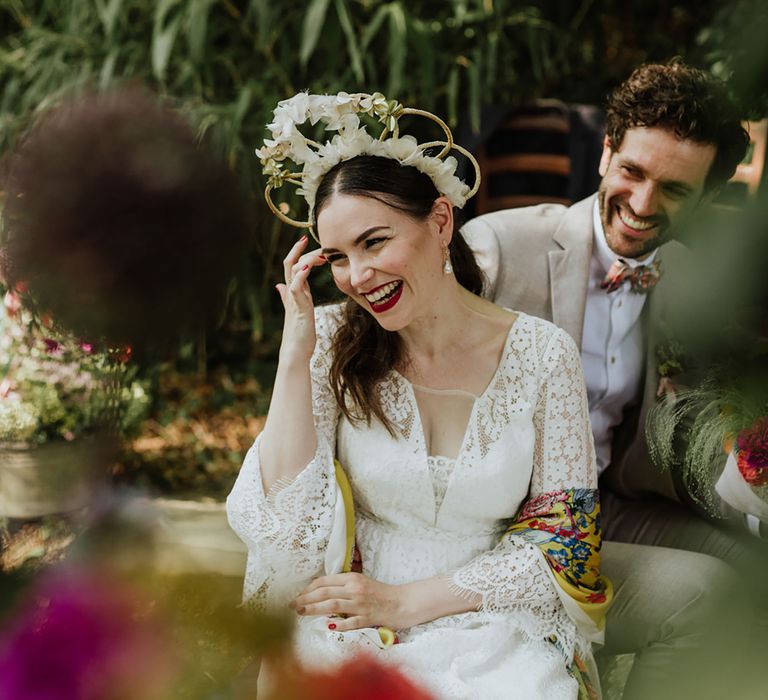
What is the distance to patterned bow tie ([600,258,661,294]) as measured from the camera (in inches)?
77.0

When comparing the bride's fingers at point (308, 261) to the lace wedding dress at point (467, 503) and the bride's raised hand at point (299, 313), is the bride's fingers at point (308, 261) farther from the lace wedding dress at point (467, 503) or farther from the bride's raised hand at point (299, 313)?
the lace wedding dress at point (467, 503)

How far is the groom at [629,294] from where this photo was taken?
70.2 inches

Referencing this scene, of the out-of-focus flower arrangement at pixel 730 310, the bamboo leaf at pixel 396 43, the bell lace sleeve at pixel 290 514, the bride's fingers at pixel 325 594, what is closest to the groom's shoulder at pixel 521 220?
the bell lace sleeve at pixel 290 514

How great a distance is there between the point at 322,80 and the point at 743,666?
3446 millimetres

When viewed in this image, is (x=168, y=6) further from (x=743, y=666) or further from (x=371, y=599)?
(x=743, y=666)

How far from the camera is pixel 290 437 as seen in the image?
1.54 metres

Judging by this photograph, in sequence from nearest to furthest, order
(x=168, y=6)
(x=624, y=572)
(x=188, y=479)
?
(x=188, y=479) → (x=624, y=572) → (x=168, y=6)

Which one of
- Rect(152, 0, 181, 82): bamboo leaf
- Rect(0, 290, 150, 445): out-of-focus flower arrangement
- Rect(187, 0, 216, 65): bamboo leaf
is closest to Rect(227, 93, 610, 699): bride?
Rect(0, 290, 150, 445): out-of-focus flower arrangement

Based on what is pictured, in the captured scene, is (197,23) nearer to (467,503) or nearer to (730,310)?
(467,503)

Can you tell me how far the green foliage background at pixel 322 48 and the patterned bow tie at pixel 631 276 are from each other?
4.43 feet

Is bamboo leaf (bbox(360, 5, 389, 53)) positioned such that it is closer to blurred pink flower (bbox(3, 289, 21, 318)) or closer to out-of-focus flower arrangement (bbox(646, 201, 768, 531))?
out-of-focus flower arrangement (bbox(646, 201, 768, 531))

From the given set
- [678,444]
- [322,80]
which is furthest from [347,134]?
[322,80]

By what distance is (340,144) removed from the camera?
1534mm

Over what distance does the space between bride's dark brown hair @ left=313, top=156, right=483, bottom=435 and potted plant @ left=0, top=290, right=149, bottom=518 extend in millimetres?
1197
